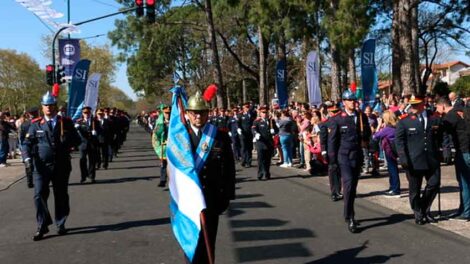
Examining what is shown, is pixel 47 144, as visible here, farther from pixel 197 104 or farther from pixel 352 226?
pixel 352 226

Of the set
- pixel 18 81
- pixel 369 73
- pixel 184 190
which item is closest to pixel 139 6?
pixel 369 73

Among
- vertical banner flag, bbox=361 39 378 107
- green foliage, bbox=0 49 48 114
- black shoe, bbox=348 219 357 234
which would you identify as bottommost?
black shoe, bbox=348 219 357 234

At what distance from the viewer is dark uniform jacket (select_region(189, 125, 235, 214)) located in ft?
16.0

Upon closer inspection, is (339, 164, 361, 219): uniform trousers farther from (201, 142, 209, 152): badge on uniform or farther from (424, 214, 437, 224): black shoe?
(201, 142, 209, 152): badge on uniform

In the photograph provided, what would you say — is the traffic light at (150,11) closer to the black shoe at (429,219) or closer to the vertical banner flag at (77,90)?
the vertical banner flag at (77,90)

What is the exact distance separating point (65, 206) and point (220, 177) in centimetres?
394

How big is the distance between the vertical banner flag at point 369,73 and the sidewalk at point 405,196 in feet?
7.01

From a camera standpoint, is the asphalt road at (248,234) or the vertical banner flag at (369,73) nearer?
the asphalt road at (248,234)

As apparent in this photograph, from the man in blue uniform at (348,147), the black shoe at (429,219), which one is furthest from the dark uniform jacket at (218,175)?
the black shoe at (429,219)

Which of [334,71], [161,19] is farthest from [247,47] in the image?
[334,71]

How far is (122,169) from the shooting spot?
17422mm

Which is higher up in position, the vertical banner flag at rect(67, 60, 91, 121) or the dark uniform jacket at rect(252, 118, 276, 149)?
the vertical banner flag at rect(67, 60, 91, 121)

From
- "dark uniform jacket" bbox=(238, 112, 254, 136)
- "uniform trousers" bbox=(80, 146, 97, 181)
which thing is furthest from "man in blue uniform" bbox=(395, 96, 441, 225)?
"dark uniform jacket" bbox=(238, 112, 254, 136)

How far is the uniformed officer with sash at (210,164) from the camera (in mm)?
4836
